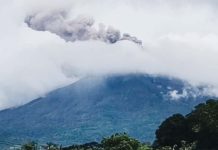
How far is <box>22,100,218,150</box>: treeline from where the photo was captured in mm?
106562

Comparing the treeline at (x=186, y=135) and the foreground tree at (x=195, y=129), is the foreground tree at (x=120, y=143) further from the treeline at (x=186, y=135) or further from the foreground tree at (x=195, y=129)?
the foreground tree at (x=195, y=129)

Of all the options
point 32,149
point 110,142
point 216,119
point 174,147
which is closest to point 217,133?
point 216,119

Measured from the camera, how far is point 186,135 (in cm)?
11675

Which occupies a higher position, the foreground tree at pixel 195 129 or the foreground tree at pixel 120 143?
the foreground tree at pixel 195 129

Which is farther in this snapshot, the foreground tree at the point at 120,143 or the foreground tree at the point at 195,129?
the foreground tree at the point at 195,129

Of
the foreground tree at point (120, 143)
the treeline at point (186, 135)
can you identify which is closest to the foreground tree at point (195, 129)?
the treeline at point (186, 135)

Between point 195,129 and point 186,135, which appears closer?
point 195,129

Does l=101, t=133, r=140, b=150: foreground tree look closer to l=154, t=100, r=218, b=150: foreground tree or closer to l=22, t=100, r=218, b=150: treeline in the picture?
l=22, t=100, r=218, b=150: treeline

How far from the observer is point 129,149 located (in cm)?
10544

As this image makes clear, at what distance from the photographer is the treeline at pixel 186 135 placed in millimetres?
106562

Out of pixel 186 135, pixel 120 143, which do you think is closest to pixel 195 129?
pixel 186 135

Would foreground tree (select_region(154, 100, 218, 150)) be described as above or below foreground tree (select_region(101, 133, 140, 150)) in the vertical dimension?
above

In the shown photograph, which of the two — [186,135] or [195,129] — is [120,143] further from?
[186,135]

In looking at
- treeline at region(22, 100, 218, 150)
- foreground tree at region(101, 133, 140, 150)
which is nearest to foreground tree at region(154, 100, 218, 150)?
treeline at region(22, 100, 218, 150)
